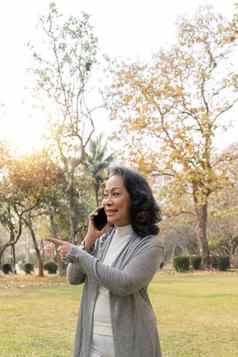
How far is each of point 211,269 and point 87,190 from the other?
22.4 feet

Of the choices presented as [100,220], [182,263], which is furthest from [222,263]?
[100,220]

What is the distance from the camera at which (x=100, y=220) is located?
8.06 feet

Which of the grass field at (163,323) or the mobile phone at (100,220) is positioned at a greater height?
the mobile phone at (100,220)

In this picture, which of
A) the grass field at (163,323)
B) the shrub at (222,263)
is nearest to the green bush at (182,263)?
the shrub at (222,263)

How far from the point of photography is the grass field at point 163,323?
22.3 feet

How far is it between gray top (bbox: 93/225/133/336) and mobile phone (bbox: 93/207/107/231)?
0.13 m

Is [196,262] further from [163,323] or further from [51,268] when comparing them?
[163,323]

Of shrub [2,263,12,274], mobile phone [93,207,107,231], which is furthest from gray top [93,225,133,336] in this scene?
shrub [2,263,12,274]

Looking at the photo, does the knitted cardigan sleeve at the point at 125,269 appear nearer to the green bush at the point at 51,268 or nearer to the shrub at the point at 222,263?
the shrub at the point at 222,263

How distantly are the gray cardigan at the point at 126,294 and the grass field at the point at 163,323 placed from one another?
4359 mm

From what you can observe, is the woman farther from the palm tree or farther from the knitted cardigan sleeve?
the palm tree

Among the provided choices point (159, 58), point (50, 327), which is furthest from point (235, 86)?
point (50, 327)

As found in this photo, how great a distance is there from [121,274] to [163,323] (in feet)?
23.0

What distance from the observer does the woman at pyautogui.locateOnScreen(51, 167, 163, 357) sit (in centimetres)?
212
